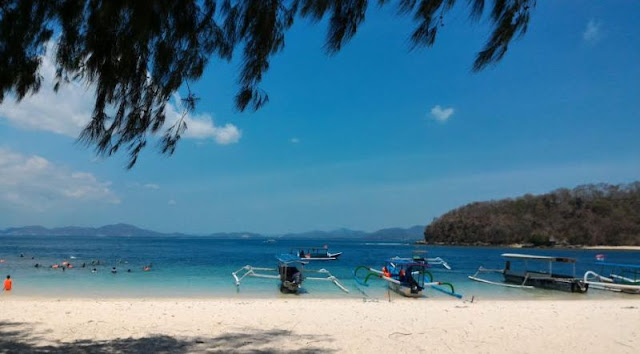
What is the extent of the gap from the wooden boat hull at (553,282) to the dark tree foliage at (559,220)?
86619 mm

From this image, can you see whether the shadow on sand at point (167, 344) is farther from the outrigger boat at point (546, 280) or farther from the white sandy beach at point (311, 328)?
the outrigger boat at point (546, 280)

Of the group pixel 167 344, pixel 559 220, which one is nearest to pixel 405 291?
pixel 167 344

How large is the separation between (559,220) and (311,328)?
372 feet

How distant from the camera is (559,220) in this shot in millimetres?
108875

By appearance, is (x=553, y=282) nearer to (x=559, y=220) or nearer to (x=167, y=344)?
(x=167, y=344)

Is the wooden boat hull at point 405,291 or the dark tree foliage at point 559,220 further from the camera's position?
the dark tree foliage at point 559,220

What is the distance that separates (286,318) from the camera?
11188 mm

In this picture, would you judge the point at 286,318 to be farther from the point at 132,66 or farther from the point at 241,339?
the point at 132,66

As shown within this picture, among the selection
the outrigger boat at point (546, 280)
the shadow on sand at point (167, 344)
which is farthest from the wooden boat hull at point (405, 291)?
the shadow on sand at point (167, 344)

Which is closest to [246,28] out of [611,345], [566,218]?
[611,345]

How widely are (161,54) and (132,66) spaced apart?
0.28m

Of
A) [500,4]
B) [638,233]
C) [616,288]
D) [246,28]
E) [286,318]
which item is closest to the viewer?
[500,4]

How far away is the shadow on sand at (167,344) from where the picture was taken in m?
7.02

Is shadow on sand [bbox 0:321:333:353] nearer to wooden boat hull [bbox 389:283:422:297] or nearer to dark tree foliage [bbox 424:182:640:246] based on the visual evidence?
wooden boat hull [bbox 389:283:422:297]
